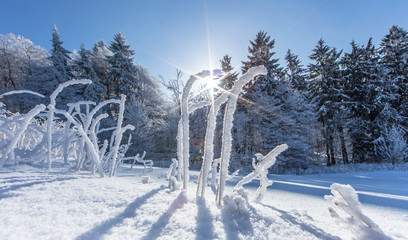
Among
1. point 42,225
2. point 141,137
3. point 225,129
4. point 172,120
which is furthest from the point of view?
point 172,120

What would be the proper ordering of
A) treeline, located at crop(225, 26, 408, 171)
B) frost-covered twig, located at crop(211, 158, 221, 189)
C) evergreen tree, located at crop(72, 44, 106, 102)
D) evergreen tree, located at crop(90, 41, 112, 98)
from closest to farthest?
frost-covered twig, located at crop(211, 158, 221, 189) < treeline, located at crop(225, 26, 408, 171) < evergreen tree, located at crop(72, 44, 106, 102) < evergreen tree, located at crop(90, 41, 112, 98)

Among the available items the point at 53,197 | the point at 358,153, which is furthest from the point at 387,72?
the point at 53,197

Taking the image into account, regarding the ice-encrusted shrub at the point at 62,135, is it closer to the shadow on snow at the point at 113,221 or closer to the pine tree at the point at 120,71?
the shadow on snow at the point at 113,221

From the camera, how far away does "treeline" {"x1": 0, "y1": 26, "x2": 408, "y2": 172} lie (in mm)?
10602

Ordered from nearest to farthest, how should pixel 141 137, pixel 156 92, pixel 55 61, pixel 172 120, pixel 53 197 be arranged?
1. pixel 53 197
2. pixel 141 137
3. pixel 172 120
4. pixel 55 61
5. pixel 156 92

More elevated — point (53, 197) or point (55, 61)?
point (55, 61)

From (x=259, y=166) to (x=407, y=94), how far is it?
18209 mm

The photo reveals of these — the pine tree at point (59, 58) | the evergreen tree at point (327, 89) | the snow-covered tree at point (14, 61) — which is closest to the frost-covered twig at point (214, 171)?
the evergreen tree at point (327, 89)

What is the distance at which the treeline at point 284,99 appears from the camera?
1060 centimetres

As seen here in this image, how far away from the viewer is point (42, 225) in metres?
0.43

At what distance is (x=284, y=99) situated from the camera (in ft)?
37.5

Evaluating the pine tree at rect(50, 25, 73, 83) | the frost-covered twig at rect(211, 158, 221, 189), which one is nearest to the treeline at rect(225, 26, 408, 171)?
the frost-covered twig at rect(211, 158, 221, 189)

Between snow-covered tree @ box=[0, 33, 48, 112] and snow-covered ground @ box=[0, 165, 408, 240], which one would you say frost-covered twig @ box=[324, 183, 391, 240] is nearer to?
snow-covered ground @ box=[0, 165, 408, 240]

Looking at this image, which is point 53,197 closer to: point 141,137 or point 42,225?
point 42,225
